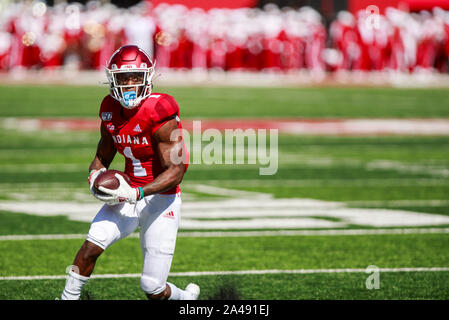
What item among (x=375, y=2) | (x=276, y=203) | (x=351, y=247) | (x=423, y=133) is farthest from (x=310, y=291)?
(x=375, y=2)

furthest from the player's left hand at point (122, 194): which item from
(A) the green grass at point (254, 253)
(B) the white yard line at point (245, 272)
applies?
(A) the green grass at point (254, 253)

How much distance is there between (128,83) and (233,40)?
105ft

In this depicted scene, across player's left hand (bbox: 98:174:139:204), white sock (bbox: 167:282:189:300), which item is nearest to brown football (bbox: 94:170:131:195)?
player's left hand (bbox: 98:174:139:204)

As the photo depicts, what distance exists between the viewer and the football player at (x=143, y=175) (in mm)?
5188

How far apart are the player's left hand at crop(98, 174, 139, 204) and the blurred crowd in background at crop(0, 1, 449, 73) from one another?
95.1ft

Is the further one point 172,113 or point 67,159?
point 67,159

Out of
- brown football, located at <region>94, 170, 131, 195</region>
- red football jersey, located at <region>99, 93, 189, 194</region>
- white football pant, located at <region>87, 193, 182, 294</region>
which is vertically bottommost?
white football pant, located at <region>87, 193, 182, 294</region>

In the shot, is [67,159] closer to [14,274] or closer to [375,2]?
[14,274]

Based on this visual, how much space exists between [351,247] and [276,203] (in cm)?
227

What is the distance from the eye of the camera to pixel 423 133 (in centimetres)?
1709

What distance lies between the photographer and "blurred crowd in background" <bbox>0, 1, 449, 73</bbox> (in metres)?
34.2

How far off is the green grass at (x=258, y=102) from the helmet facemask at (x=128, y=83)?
534 inches

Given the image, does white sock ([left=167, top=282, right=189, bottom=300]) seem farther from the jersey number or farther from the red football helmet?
the red football helmet

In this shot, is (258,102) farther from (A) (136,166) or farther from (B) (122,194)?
(B) (122,194)
